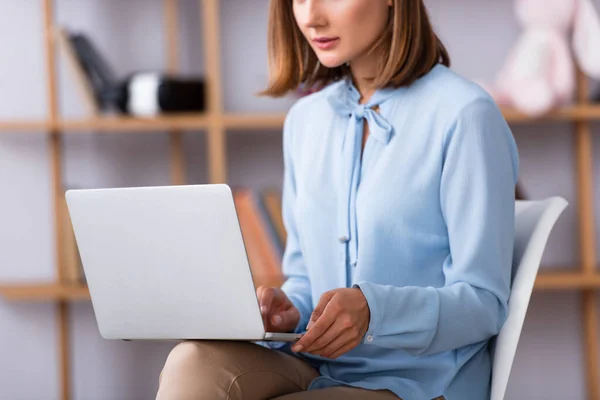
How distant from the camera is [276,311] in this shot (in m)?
1.33

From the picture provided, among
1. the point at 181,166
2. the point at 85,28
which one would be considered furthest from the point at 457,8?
the point at 85,28

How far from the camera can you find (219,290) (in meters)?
1.06

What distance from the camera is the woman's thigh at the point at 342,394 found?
3.76ft

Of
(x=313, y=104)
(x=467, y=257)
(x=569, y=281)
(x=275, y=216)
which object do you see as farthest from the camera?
(x=275, y=216)

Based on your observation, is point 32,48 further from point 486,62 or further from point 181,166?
point 486,62

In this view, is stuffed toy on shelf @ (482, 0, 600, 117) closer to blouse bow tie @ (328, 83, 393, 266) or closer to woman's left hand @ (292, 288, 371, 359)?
blouse bow tie @ (328, 83, 393, 266)

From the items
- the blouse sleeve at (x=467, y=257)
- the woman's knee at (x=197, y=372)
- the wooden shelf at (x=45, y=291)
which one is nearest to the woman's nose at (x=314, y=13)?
the blouse sleeve at (x=467, y=257)

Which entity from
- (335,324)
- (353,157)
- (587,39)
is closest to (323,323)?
(335,324)

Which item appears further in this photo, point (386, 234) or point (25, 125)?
point (25, 125)

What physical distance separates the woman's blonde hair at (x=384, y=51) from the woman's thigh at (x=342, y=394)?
0.46 m

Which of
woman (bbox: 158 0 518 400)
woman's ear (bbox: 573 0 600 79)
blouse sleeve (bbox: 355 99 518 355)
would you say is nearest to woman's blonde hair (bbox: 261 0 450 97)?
woman (bbox: 158 0 518 400)

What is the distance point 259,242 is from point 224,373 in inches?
58.7

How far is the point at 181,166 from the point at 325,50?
5.10 ft

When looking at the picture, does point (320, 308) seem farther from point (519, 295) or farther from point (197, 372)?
point (519, 295)
